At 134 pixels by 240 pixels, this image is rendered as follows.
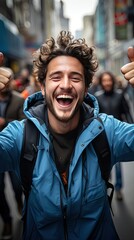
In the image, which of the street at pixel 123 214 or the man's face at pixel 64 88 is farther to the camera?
the street at pixel 123 214

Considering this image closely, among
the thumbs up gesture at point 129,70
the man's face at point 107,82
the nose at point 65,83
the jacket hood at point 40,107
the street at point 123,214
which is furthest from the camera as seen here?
the man's face at point 107,82

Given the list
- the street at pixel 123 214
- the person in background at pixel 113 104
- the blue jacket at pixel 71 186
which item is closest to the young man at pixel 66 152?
the blue jacket at pixel 71 186

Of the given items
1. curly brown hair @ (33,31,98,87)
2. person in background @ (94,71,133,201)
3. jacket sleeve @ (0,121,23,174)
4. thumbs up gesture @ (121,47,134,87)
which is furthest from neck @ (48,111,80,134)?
person in background @ (94,71,133,201)

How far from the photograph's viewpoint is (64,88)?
203 cm

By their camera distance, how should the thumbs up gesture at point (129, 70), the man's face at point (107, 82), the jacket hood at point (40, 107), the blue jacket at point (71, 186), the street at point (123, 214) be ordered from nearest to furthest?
the thumbs up gesture at point (129, 70) < the blue jacket at point (71, 186) < the jacket hood at point (40, 107) < the street at point (123, 214) < the man's face at point (107, 82)

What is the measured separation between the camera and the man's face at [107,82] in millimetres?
5418

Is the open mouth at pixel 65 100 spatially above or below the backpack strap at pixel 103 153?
above

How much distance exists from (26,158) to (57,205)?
37 cm

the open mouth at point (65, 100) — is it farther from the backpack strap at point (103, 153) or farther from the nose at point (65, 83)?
the backpack strap at point (103, 153)

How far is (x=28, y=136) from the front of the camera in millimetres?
2000

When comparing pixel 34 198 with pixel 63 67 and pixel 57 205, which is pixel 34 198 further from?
pixel 63 67

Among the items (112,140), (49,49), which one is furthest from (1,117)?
(112,140)

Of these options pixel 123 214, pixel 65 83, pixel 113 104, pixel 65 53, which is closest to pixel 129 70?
pixel 65 83

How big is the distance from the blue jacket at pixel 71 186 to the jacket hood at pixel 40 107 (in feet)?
0.06
